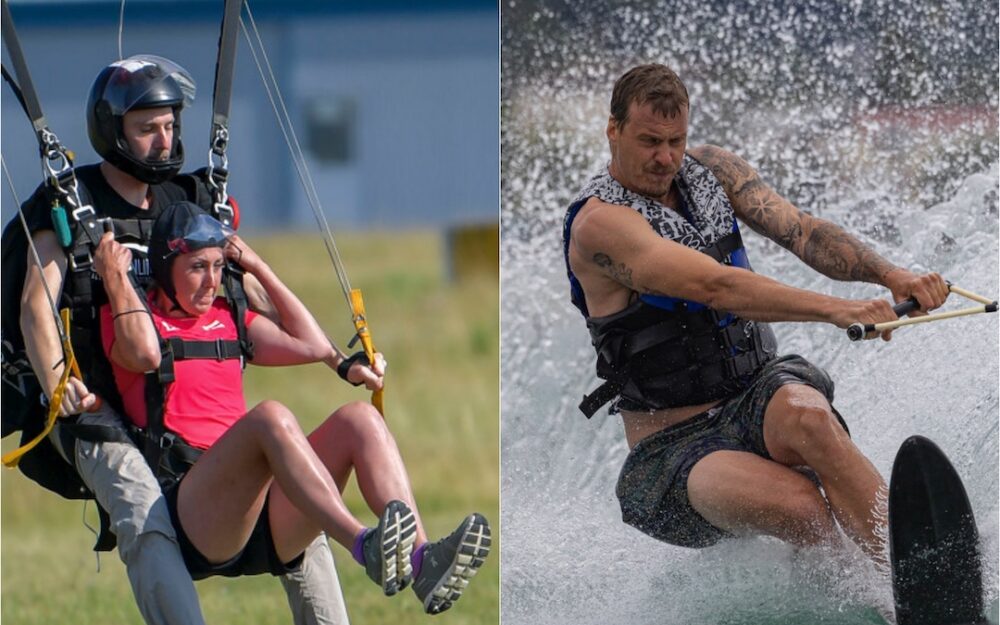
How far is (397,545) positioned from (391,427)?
24.3 feet

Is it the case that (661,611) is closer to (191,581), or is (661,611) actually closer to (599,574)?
(599,574)

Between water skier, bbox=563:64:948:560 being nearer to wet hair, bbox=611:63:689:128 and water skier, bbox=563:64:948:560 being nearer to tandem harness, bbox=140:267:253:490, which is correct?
wet hair, bbox=611:63:689:128

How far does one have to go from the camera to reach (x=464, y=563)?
4.55 m

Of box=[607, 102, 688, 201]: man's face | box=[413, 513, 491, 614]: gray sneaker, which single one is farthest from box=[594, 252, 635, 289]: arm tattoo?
box=[413, 513, 491, 614]: gray sneaker

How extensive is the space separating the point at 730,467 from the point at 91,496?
6.62 ft

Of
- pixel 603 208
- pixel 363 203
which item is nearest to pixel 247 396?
pixel 363 203

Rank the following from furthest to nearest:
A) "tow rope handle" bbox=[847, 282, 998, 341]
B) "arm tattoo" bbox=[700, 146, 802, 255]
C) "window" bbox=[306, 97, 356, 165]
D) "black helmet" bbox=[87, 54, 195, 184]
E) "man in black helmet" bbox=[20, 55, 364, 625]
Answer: "window" bbox=[306, 97, 356, 165] → "arm tattoo" bbox=[700, 146, 802, 255] → "black helmet" bbox=[87, 54, 195, 184] → "man in black helmet" bbox=[20, 55, 364, 625] → "tow rope handle" bbox=[847, 282, 998, 341]

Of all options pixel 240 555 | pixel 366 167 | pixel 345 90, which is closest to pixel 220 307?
pixel 240 555

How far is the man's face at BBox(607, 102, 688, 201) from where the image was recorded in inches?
207

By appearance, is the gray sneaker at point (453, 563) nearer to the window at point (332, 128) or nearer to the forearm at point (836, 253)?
the forearm at point (836, 253)

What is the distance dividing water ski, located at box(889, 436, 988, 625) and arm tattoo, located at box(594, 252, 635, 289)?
0.96m

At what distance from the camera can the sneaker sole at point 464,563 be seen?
4.53 metres

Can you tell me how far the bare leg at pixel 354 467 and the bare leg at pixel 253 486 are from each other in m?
0.05

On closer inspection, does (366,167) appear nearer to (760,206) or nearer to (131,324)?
(760,206)
